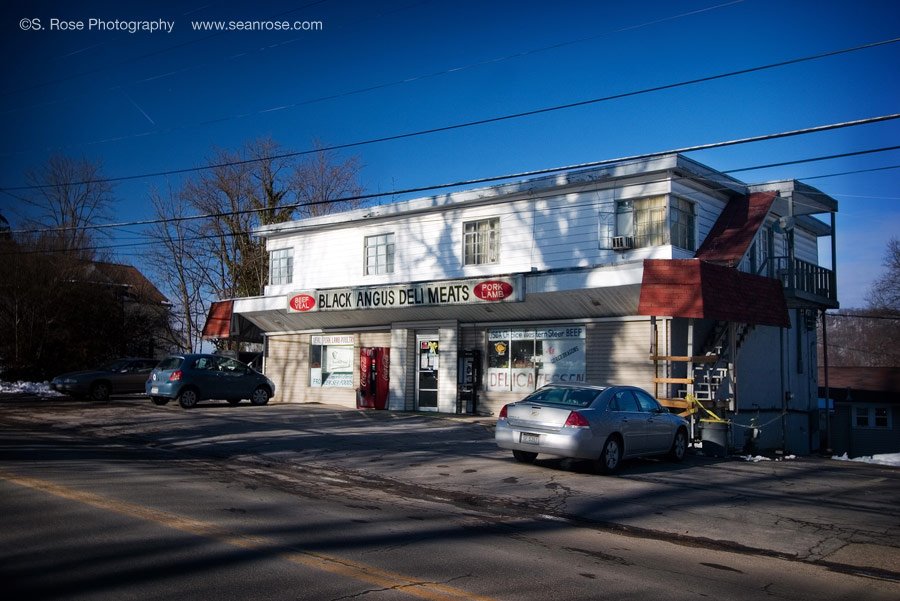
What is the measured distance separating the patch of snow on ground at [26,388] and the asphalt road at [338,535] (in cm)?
1555

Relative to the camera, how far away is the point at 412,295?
23.2 m

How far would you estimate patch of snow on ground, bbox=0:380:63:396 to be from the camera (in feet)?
96.0

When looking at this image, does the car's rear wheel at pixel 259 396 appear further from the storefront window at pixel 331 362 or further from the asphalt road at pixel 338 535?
the asphalt road at pixel 338 535

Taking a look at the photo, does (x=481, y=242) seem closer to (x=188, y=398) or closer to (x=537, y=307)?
(x=537, y=307)

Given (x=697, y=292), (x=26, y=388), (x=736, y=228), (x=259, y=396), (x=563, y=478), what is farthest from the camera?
(x=26, y=388)

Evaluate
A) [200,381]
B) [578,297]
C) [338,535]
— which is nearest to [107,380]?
[200,381]

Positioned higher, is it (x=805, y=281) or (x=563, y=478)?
(x=805, y=281)

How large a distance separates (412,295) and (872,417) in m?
27.1

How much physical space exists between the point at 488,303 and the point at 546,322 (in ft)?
6.05

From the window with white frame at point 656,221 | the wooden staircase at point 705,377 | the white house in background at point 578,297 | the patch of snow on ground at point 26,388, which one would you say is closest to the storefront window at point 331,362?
the white house in background at point 578,297

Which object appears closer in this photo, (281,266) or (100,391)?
(100,391)

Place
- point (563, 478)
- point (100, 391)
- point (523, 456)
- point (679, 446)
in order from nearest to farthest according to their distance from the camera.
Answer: point (563, 478) < point (523, 456) < point (679, 446) < point (100, 391)

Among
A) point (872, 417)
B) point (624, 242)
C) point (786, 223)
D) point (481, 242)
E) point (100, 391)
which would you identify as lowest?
point (872, 417)

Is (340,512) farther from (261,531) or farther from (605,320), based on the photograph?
(605,320)
